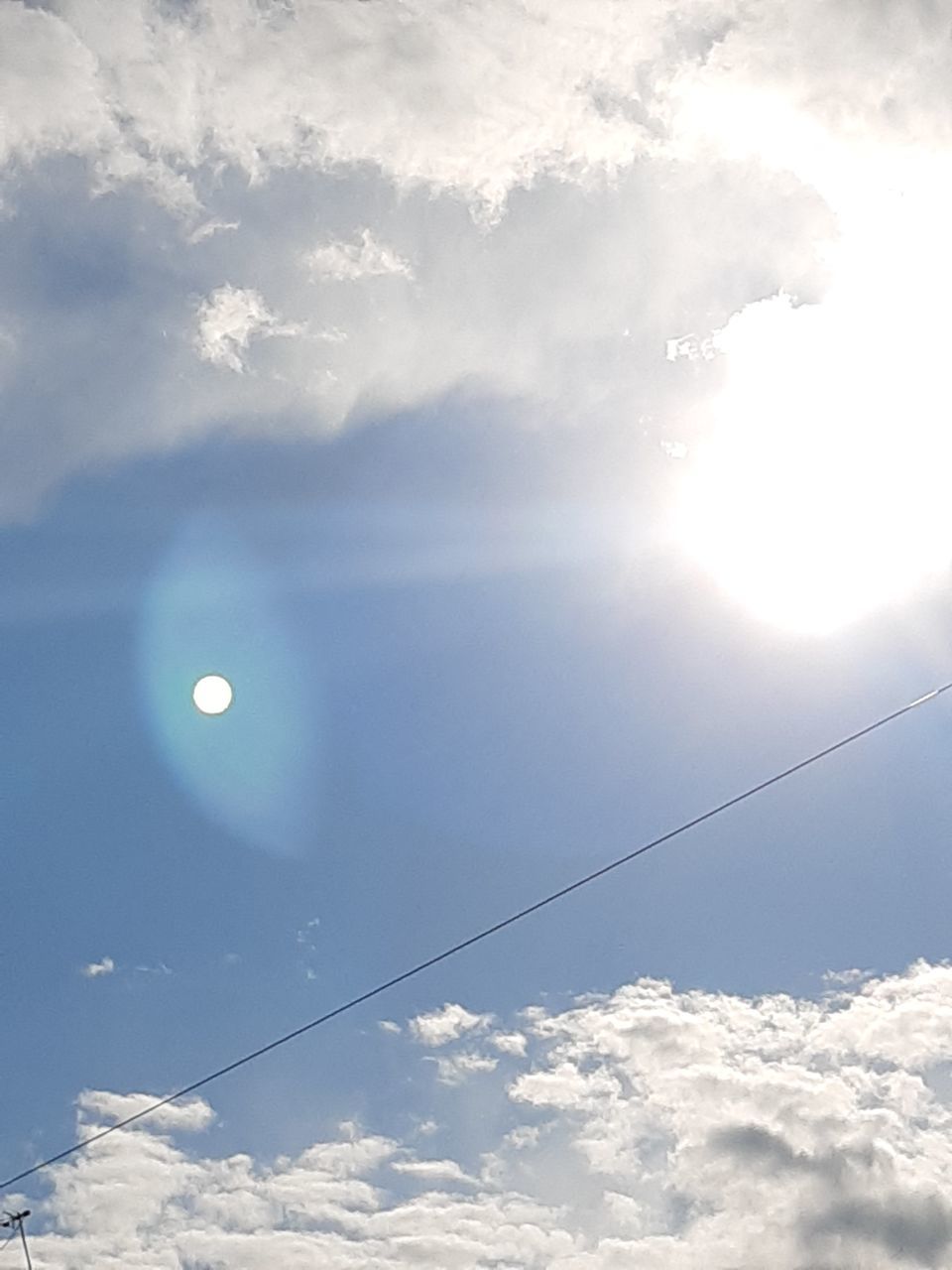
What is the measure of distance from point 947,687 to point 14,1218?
3297 inches

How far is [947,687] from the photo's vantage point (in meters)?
37.0

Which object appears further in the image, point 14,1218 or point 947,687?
point 14,1218

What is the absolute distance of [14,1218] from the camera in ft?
223
